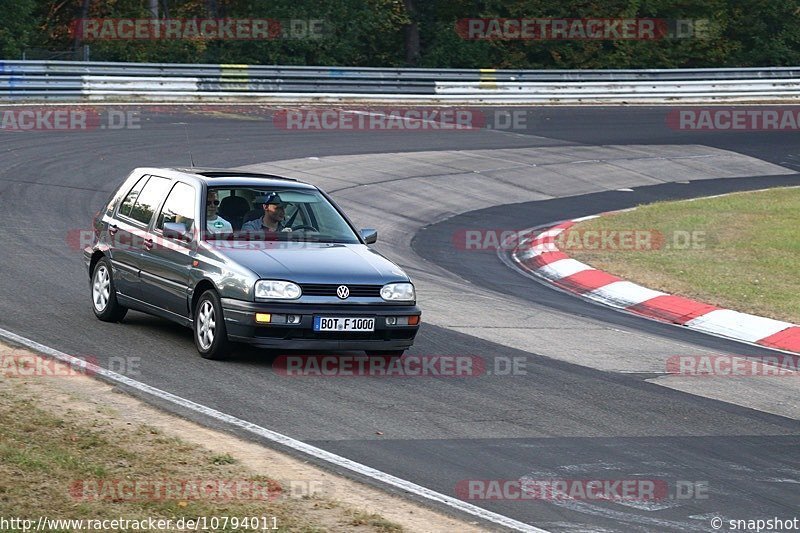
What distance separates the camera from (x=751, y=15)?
51.3m

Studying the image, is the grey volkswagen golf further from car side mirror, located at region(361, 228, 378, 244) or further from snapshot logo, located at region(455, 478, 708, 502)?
snapshot logo, located at region(455, 478, 708, 502)

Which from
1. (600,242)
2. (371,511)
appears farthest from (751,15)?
(371,511)

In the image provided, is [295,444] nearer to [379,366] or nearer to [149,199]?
[379,366]

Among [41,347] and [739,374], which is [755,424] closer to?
[739,374]

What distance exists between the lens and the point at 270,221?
35.3 feet

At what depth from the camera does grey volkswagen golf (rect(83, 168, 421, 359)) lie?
32.1 ft

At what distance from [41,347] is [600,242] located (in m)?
10.5

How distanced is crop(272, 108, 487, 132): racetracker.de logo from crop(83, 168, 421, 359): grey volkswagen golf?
1739 cm

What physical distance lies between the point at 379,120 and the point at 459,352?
20.7 meters

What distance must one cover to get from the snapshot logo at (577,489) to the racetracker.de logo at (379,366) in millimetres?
2842

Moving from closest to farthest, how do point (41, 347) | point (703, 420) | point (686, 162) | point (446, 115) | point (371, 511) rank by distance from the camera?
point (371, 511), point (703, 420), point (41, 347), point (686, 162), point (446, 115)

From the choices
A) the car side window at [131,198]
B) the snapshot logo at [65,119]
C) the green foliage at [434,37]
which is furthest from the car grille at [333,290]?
the green foliage at [434,37]

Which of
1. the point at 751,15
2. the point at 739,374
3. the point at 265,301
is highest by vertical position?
the point at 751,15

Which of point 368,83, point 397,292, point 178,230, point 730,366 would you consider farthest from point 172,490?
point 368,83
